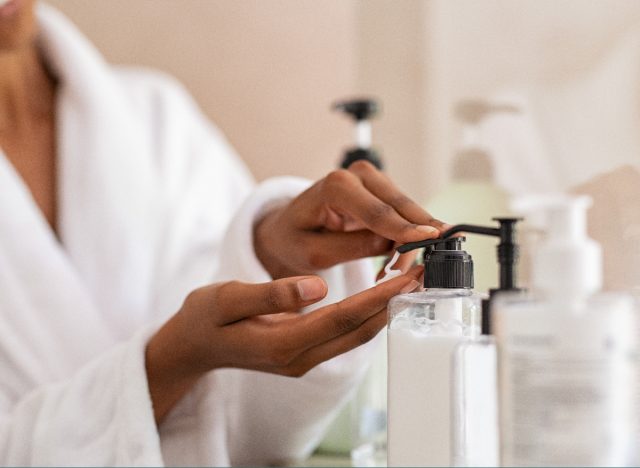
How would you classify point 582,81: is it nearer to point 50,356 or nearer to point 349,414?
point 349,414

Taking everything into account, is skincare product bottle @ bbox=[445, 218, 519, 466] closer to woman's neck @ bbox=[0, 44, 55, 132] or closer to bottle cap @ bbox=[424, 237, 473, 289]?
bottle cap @ bbox=[424, 237, 473, 289]

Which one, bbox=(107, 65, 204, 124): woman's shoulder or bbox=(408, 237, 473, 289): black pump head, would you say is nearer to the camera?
bbox=(408, 237, 473, 289): black pump head

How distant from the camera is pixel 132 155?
837 mm

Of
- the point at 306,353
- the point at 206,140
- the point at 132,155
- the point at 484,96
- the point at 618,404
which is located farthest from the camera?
the point at 206,140

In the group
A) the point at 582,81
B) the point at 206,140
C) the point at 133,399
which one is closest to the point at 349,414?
the point at 133,399

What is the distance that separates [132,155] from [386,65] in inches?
12.0

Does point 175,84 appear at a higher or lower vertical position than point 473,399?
higher

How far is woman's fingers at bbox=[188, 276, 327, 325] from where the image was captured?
0.37 metres

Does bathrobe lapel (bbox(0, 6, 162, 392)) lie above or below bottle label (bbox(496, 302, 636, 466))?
above

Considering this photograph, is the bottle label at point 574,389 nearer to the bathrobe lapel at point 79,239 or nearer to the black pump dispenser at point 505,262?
the black pump dispenser at point 505,262

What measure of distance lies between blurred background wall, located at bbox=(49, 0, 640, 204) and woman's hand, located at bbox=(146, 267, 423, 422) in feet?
0.58

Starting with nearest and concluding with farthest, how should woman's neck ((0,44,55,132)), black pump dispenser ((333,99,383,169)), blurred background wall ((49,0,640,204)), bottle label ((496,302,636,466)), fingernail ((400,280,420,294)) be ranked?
bottle label ((496,302,636,466)) → fingernail ((400,280,420,294)) → blurred background wall ((49,0,640,204)) → black pump dispenser ((333,99,383,169)) → woman's neck ((0,44,55,132))

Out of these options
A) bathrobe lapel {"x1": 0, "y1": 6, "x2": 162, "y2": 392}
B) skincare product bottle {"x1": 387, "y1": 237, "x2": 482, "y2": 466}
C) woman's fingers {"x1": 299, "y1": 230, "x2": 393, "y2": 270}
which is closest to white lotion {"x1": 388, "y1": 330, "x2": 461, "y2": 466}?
skincare product bottle {"x1": 387, "y1": 237, "x2": 482, "y2": 466}

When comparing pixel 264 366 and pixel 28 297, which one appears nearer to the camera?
pixel 264 366
